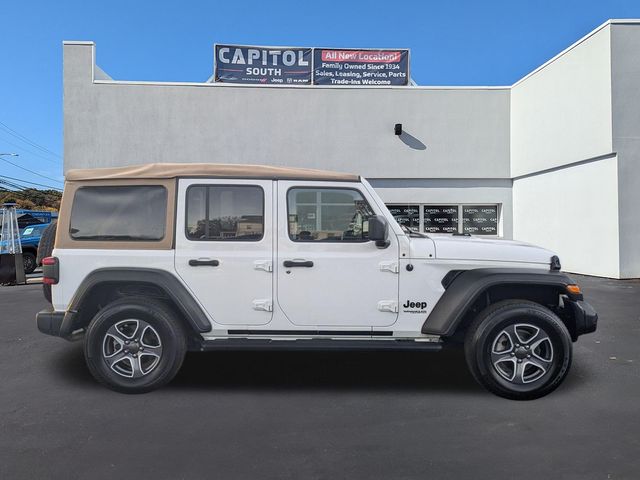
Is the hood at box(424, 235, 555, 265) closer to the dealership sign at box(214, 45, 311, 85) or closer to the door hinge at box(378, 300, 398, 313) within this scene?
the door hinge at box(378, 300, 398, 313)

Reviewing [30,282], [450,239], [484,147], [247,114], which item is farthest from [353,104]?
[450,239]

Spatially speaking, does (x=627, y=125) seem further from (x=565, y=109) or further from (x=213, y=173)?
(x=213, y=173)

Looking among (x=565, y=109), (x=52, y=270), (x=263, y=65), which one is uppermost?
(x=263, y=65)

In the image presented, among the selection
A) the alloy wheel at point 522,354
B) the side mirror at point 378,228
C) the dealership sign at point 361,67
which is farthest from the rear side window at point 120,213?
the dealership sign at point 361,67

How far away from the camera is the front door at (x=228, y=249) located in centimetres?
403

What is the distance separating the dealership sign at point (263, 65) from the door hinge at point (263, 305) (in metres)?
15.0

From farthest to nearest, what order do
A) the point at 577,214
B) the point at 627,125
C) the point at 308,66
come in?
the point at 308,66 < the point at 577,214 < the point at 627,125

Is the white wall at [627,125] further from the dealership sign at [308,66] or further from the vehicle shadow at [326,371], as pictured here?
the vehicle shadow at [326,371]

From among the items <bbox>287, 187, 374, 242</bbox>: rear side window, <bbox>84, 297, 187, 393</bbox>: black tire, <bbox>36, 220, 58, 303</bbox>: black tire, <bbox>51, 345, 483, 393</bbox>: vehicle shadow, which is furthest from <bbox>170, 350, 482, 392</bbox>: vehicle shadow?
<bbox>36, 220, 58, 303</bbox>: black tire

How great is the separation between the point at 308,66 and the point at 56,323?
50.9 ft

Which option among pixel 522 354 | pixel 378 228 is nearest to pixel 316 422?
pixel 378 228

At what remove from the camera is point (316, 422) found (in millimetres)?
3420

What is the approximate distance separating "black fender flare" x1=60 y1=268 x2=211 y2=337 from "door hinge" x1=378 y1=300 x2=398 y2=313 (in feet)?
4.87

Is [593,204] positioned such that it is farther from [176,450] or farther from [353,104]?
[176,450]
